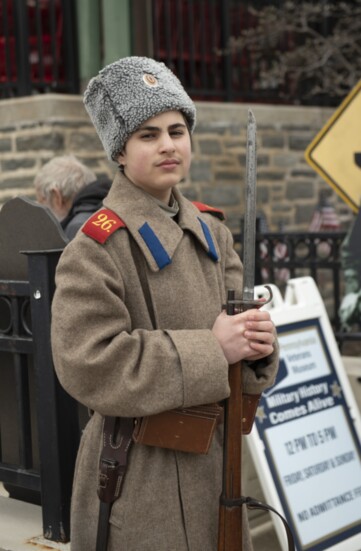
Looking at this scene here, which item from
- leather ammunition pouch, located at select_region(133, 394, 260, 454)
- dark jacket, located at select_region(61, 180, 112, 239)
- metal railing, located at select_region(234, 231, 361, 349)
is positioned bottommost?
metal railing, located at select_region(234, 231, 361, 349)

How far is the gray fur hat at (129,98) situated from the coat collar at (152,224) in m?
0.12

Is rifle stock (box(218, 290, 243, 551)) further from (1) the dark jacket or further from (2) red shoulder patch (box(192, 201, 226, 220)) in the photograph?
(1) the dark jacket

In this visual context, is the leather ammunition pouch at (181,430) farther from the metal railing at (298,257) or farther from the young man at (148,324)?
the metal railing at (298,257)

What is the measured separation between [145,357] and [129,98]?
63 cm

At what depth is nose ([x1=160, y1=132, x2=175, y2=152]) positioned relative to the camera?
2307 millimetres

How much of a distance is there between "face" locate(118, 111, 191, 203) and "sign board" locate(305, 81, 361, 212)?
2.80 meters

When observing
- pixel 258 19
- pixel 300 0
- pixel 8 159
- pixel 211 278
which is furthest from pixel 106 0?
pixel 211 278

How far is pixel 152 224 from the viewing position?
2354 mm

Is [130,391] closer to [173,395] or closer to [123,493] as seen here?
[173,395]

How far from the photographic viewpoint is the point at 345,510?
150 inches

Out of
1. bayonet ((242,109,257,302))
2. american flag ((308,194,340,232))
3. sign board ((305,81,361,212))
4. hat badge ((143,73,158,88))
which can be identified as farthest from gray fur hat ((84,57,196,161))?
american flag ((308,194,340,232))

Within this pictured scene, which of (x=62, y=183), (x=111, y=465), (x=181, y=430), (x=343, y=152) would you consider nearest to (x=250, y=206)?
(x=181, y=430)

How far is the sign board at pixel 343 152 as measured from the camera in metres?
5.06

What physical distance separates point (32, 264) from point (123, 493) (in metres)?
1.18
